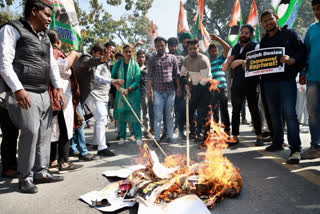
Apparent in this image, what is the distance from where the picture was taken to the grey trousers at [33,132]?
126 inches

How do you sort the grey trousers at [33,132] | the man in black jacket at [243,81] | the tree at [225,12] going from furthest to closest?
the tree at [225,12] → the man in black jacket at [243,81] → the grey trousers at [33,132]

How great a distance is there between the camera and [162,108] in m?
6.05

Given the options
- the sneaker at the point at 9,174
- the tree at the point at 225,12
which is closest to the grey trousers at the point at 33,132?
the sneaker at the point at 9,174

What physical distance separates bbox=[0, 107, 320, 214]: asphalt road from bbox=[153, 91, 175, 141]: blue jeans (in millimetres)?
1453

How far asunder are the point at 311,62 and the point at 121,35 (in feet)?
139

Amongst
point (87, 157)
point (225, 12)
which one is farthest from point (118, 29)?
point (87, 157)

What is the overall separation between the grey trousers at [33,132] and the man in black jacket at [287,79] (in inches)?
145

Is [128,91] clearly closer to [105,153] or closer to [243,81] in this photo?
[105,153]

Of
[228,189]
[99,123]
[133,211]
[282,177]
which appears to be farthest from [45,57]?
[282,177]

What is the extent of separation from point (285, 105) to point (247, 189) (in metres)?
1.85

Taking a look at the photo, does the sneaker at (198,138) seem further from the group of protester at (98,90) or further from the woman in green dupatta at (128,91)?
the woman in green dupatta at (128,91)

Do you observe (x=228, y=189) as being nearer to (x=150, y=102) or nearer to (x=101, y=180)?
(x=101, y=180)

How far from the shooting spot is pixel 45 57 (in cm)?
346

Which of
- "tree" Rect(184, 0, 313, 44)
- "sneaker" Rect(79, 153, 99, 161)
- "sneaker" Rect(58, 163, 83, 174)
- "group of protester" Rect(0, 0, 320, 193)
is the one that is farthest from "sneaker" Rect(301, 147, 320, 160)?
"tree" Rect(184, 0, 313, 44)
